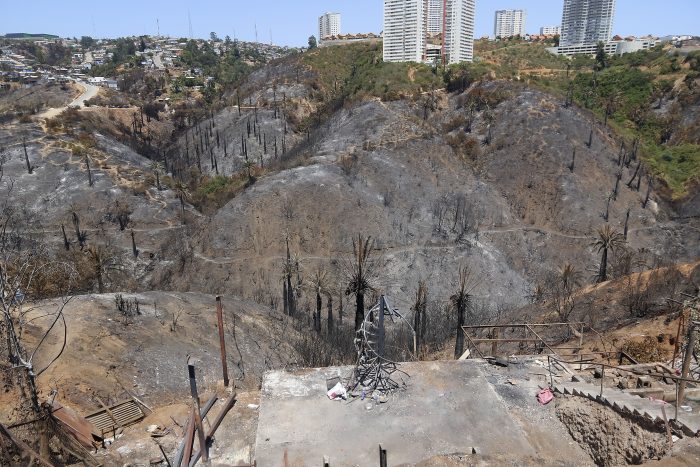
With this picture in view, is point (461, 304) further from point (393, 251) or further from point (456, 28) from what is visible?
point (456, 28)

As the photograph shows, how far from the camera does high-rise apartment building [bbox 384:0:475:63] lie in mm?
97250

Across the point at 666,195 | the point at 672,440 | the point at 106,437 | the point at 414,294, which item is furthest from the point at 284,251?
the point at 666,195

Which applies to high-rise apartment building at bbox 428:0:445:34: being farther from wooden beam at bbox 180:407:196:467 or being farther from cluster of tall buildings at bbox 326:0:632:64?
wooden beam at bbox 180:407:196:467

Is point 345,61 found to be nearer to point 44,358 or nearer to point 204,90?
point 204,90

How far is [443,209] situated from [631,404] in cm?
4593

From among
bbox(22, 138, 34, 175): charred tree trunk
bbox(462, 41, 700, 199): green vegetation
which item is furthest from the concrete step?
bbox(22, 138, 34, 175): charred tree trunk

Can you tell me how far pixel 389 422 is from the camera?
540 inches

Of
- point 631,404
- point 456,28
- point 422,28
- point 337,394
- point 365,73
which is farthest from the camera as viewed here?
point 365,73

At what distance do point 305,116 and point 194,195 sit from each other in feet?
130

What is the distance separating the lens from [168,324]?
3150cm

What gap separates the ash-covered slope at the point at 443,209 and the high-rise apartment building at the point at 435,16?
37.4 metres

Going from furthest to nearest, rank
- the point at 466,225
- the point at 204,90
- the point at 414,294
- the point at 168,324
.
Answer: the point at 204,90
the point at 466,225
the point at 414,294
the point at 168,324

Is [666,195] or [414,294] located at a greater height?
[666,195]

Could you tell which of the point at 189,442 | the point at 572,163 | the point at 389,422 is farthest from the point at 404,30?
the point at 189,442
